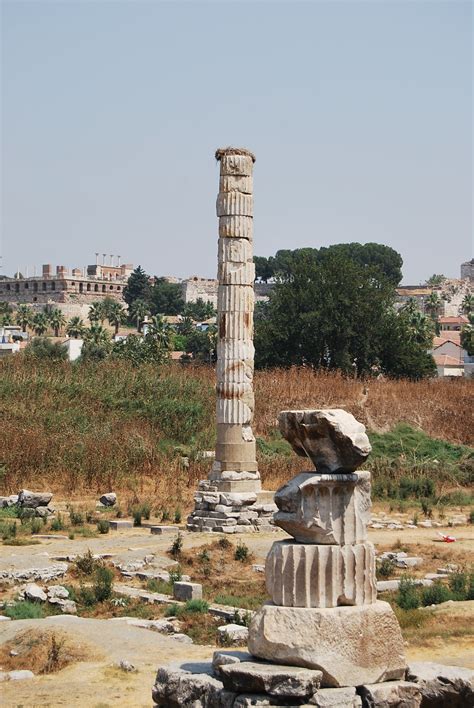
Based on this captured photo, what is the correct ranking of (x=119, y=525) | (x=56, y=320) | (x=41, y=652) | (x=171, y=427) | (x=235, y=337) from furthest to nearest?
(x=56, y=320)
(x=171, y=427)
(x=235, y=337)
(x=119, y=525)
(x=41, y=652)

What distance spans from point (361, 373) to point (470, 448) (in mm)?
16252

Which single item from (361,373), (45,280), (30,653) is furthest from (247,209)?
(45,280)

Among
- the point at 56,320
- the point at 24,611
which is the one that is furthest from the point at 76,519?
the point at 56,320

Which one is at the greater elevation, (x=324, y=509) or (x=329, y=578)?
(x=324, y=509)

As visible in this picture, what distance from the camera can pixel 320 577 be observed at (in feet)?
31.9

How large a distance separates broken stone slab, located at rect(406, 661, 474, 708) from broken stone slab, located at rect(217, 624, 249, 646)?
3365mm

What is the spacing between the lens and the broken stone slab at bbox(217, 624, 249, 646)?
43.7ft

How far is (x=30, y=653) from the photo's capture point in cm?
1286

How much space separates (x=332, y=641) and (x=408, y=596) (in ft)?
22.8

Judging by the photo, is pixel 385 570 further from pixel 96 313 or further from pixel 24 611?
pixel 96 313

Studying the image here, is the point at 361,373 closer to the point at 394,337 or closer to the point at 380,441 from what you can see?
the point at 394,337

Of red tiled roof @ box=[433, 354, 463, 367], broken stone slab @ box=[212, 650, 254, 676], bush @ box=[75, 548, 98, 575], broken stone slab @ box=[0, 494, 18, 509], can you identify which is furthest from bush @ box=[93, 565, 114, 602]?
red tiled roof @ box=[433, 354, 463, 367]

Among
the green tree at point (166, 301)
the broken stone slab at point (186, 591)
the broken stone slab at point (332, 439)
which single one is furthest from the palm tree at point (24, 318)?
the broken stone slab at point (332, 439)

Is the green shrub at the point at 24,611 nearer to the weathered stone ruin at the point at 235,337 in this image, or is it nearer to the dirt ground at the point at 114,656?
the dirt ground at the point at 114,656
